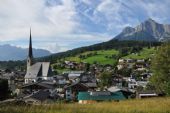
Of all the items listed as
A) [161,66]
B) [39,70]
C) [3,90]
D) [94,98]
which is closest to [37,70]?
[39,70]

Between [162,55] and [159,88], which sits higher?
[162,55]

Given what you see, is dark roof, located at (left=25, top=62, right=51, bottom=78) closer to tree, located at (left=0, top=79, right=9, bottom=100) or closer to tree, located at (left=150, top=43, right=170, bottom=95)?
tree, located at (left=0, top=79, right=9, bottom=100)

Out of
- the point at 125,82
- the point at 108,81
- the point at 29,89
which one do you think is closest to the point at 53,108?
the point at 29,89

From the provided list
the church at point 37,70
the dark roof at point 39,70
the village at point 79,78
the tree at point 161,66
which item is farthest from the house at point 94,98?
the dark roof at point 39,70

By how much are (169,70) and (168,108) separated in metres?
31.2

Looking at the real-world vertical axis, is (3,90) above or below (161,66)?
below

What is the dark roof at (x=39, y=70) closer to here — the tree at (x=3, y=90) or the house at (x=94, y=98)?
the tree at (x=3, y=90)

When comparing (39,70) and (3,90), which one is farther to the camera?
(39,70)

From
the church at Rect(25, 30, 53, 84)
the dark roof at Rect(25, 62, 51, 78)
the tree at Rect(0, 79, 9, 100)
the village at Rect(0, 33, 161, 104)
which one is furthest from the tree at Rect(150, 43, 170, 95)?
the dark roof at Rect(25, 62, 51, 78)

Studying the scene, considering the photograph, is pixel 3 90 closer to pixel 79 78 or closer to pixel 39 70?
pixel 39 70

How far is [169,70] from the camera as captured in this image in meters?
41.7

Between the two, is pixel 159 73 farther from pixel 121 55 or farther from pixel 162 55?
pixel 121 55

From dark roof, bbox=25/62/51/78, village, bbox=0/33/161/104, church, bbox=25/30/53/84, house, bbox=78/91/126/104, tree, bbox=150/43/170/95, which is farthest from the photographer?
dark roof, bbox=25/62/51/78

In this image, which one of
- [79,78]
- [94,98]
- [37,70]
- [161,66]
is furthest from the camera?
[79,78]
